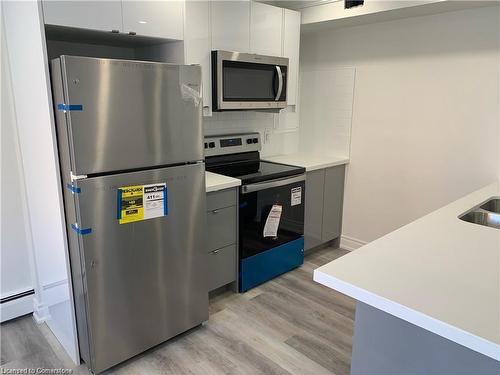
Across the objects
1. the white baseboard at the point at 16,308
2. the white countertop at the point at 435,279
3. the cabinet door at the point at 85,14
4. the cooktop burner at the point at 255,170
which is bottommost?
the white baseboard at the point at 16,308

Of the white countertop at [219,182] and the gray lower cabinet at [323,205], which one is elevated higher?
the white countertop at [219,182]

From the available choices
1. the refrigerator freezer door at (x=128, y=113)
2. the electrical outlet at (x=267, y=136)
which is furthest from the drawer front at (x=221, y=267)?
the electrical outlet at (x=267, y=136)

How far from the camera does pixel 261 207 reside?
2.80 m

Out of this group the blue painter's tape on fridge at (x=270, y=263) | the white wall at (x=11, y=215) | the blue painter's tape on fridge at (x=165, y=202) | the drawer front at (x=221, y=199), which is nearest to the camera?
the blue painter's tape on fridge at (x=165, y=202)

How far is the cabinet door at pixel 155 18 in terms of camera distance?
2.08m

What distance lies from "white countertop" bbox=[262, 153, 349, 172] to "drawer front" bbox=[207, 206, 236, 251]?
85 centimetres

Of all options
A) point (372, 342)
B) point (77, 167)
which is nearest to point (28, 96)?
point (77, 167)

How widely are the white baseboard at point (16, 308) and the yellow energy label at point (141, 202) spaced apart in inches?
49.6

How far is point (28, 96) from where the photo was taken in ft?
6.61

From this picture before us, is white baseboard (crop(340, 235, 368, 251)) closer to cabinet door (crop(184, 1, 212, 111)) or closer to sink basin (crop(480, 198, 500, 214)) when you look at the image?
sink basin (crop(480, 198, 500, 214))

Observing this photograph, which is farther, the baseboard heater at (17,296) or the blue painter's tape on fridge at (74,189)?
the baseboard heater at (17,296)

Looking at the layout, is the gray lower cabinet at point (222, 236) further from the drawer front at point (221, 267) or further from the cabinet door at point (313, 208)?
the cabinet door at point (313, 208)

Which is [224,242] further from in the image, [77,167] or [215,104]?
[77,167]

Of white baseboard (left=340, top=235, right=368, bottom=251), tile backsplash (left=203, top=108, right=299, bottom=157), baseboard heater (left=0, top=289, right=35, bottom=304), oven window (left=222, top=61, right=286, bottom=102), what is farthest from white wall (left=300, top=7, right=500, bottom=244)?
baseboard heater (left=0, top=289, right=35, bottom=304)
